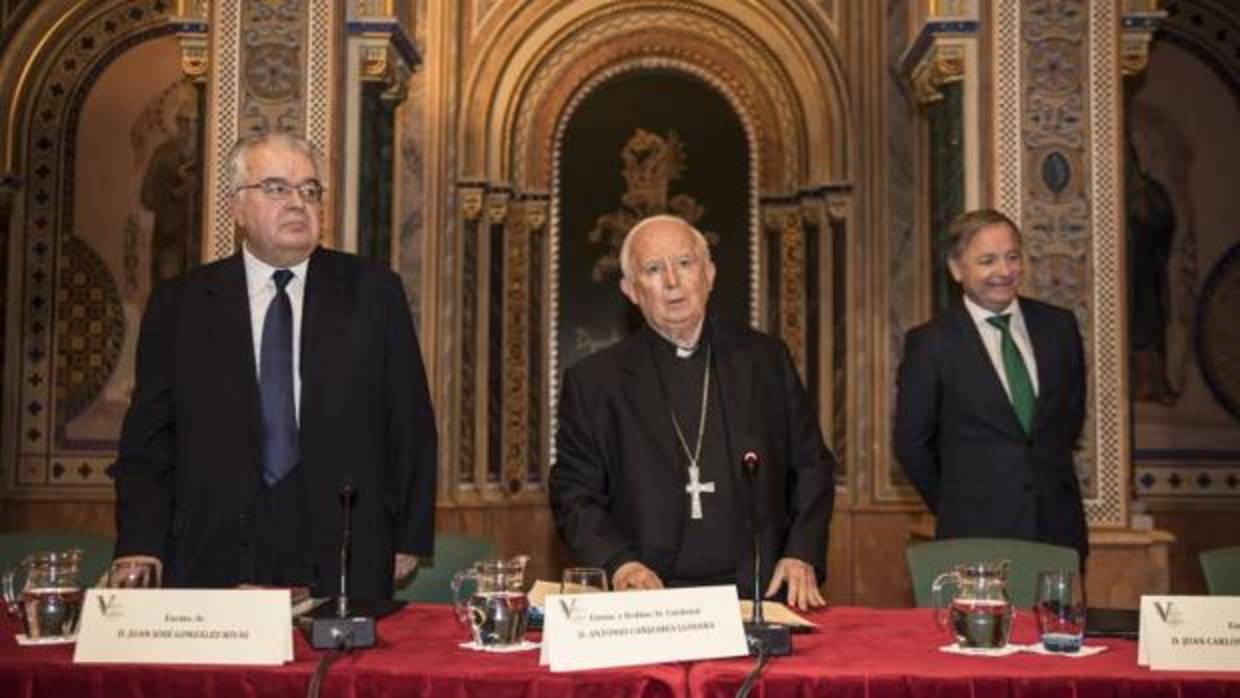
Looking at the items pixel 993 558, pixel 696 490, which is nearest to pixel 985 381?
pixel 993 558

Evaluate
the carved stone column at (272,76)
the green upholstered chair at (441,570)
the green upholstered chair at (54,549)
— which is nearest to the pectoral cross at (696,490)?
the green upholstered chair at (441,570)

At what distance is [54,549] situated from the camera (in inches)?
169

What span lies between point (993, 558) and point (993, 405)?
0.92m

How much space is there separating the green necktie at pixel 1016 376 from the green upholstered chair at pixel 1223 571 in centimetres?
101

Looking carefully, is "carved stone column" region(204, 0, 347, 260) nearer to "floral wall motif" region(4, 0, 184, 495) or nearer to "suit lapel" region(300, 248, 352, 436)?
"suit lapel" region(300, 248, 352, 436)

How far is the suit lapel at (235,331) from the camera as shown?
11.6ft

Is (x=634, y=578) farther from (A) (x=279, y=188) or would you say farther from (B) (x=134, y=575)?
(A) (x=279, y=188)

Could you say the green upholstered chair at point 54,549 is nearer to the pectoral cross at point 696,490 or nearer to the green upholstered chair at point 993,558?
the pectoral cross at point 696,490

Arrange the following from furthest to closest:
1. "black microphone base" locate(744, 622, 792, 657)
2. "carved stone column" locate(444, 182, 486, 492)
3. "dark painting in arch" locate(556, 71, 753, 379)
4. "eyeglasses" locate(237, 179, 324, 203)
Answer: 1. "dark painting in arch" locate(556, 71, 753, 379)
2. "carved stone column" locate(444, 182, 486, 492)
3. "eyeglasses" locate(237, 179, 324, 203)
4. "black microphone base" locate(744, 622, 792, 657)

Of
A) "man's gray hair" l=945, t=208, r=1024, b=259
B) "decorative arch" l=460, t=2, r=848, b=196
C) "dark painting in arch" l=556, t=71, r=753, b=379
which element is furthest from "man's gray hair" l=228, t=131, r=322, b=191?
"dark painting in arch" l=556, t=71, r=753, b=379

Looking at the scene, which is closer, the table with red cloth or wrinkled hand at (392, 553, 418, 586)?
the table with red cloth

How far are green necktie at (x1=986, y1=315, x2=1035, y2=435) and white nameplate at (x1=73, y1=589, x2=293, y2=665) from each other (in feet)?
9.87

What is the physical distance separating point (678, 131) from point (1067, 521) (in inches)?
237

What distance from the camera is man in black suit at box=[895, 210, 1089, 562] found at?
4.79 m
